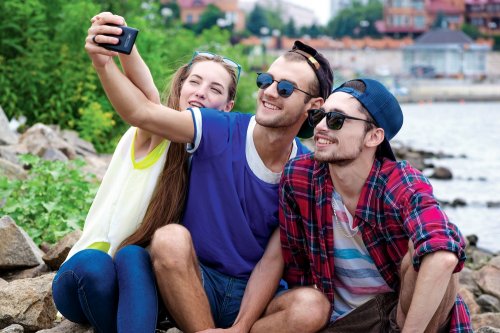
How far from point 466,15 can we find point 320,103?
99.4m

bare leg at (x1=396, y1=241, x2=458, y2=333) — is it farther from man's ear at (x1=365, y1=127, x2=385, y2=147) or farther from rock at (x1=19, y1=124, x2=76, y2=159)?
rock at (x1=19, y1=124, x2=76, y2=159)

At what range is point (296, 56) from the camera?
379 centimetres

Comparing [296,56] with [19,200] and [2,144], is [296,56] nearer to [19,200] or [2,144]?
[19,200]

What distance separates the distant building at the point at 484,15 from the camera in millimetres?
96500

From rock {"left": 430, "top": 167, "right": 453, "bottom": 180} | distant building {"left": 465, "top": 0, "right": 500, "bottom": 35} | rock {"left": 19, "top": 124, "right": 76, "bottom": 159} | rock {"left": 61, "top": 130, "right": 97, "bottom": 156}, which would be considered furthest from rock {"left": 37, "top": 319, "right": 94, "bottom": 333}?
distant building {"left": 465, "top": 0, "right": 500, "bottom": 35}

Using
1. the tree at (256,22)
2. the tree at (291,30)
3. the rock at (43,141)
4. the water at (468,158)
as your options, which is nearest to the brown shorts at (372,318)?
the rock at (43,141)

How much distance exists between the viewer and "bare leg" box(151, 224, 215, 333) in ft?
11.4

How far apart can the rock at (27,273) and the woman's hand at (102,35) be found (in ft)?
5.13

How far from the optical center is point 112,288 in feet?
11.6

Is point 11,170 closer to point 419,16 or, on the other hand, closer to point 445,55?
point 445,55

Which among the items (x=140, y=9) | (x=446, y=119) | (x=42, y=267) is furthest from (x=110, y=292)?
(x=446, y=119)

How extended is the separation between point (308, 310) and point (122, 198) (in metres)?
0.78

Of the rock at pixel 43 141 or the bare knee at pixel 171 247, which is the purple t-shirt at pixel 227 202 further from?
the rock at pixel 43 141

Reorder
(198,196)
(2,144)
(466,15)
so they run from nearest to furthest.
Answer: (198,196), (2,144), (466,15)
